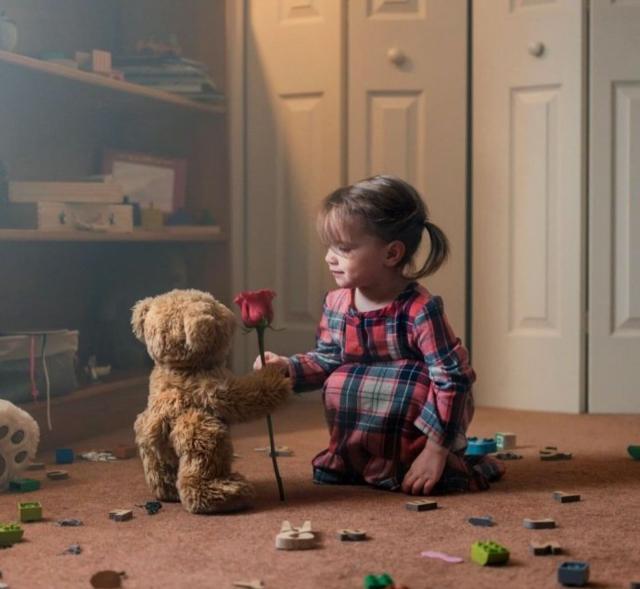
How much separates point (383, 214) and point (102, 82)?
0.99 m

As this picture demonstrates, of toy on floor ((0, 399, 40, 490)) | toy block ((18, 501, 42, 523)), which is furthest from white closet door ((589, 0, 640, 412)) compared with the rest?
toy block ((18, 501, 42, 523))

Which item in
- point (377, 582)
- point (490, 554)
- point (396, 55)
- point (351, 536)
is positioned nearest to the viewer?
point (377, 582)

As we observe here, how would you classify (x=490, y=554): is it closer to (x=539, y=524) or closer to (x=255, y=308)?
(x=539, y=524)

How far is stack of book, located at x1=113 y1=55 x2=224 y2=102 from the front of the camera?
307cm

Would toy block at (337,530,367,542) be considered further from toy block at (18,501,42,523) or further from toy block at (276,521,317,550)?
toy block at (18,501,42,523)

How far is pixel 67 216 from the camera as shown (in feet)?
8.58

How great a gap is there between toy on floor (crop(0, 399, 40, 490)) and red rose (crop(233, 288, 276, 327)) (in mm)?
485

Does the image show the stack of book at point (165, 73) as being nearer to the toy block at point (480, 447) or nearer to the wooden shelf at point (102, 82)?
the wooden shelf at point (102, 82)

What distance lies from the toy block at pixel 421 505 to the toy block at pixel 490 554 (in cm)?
31

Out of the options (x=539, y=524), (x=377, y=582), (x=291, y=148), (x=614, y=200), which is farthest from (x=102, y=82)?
(x=377, y=582)

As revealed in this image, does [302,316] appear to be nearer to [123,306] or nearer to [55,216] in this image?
[123,306]

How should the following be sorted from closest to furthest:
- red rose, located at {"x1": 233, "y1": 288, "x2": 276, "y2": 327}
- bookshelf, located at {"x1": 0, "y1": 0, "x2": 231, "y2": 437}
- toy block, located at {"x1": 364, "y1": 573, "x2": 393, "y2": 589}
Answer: toy block, located at {"x1": 364, "y1": 573, "x2": 393, "y2": 589} → red rose, located at {"x1": 233, "y1": 288, "x2": 276, "y2": 327} → bookshelf, located at {"x1": 0, "y1": 0, "x2": 231, "y2": 437}

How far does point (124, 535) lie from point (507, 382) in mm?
1572

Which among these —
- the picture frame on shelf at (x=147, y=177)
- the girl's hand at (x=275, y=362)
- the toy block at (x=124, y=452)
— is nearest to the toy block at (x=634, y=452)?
the girl's hand at (x=275, y=362)
